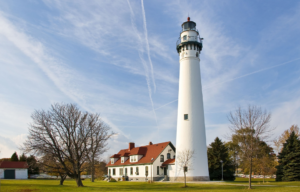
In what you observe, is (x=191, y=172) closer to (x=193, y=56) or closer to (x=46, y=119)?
(x=193, y=56)

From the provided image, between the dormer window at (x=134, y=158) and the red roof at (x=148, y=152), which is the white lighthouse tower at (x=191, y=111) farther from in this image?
the dormer window at (x=134, y=158)

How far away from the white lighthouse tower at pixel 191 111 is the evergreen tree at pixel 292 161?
11.5 meters

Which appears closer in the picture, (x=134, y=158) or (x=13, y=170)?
(x=134, y=158)

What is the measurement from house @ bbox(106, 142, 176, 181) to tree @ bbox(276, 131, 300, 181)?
15691mm

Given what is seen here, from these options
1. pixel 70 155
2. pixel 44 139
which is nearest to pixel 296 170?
pixel 70 155

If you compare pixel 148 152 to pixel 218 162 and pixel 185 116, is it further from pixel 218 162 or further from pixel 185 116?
pixel 185 116

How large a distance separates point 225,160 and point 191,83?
15548 mm

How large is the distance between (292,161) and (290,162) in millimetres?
372

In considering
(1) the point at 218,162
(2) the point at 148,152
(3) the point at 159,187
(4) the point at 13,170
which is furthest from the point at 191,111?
(4) the point at 13,170

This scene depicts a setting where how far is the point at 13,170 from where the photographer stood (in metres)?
53.2

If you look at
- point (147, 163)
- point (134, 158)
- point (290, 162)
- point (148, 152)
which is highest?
point (148, 152)

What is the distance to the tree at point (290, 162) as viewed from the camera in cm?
3247

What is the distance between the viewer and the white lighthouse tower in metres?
31.8

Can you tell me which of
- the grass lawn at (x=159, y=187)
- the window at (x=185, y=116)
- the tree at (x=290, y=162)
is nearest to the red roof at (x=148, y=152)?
the window at (x=185, y=116)
